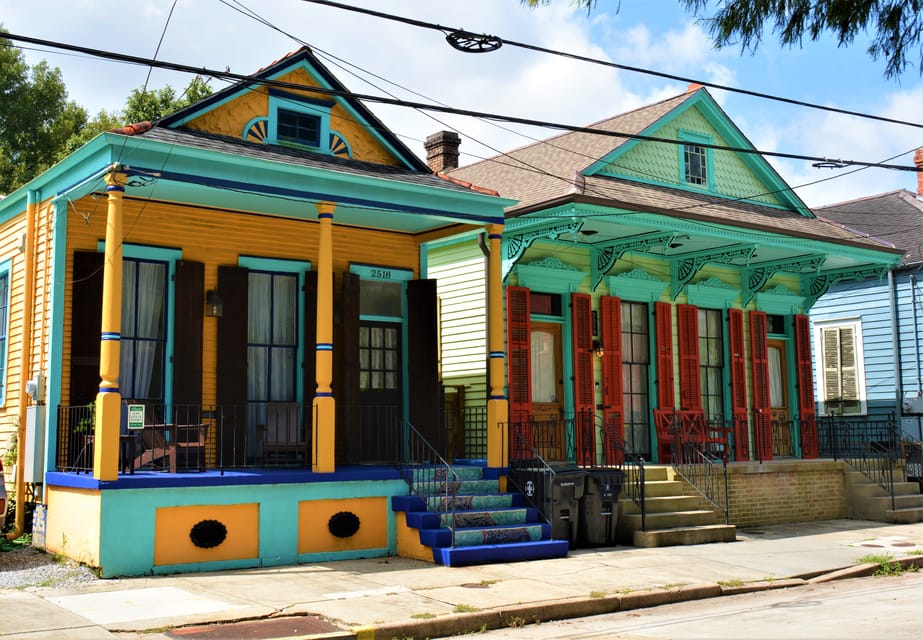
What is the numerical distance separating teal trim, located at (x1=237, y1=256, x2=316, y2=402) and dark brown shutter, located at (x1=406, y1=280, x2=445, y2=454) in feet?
5.58

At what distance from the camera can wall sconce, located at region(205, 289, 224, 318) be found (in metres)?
14.1

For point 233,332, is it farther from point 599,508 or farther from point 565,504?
point 599,508

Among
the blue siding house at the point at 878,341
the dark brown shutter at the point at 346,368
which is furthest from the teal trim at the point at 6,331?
the blue siding house at the point at 878,341

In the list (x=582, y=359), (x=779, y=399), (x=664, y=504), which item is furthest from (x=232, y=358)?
(x=779, y=399)

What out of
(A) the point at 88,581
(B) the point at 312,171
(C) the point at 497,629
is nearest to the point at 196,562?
(A) the point at 88,581

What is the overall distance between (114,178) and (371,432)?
572 cm

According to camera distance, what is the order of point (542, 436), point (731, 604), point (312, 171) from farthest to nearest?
point (542, 436)
point (312, 171)
point (731, 604)

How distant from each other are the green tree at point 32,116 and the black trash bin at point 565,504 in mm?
29240

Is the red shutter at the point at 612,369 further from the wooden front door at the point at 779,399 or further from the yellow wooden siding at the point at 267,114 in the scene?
the yellow wooden siding at the point at 267,114

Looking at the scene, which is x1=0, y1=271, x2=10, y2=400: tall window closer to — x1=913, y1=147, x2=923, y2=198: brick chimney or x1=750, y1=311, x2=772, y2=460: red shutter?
x1=750, y1=311, x2=772, y2=460: red shutter

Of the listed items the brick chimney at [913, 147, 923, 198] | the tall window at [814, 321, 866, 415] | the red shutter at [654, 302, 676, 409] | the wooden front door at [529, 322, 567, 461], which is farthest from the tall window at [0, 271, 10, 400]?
the brick chimney at [913, 147, 923, 198]

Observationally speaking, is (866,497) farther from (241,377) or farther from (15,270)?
(15,270)

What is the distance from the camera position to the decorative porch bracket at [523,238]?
15.7 m

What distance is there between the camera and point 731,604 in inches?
404
